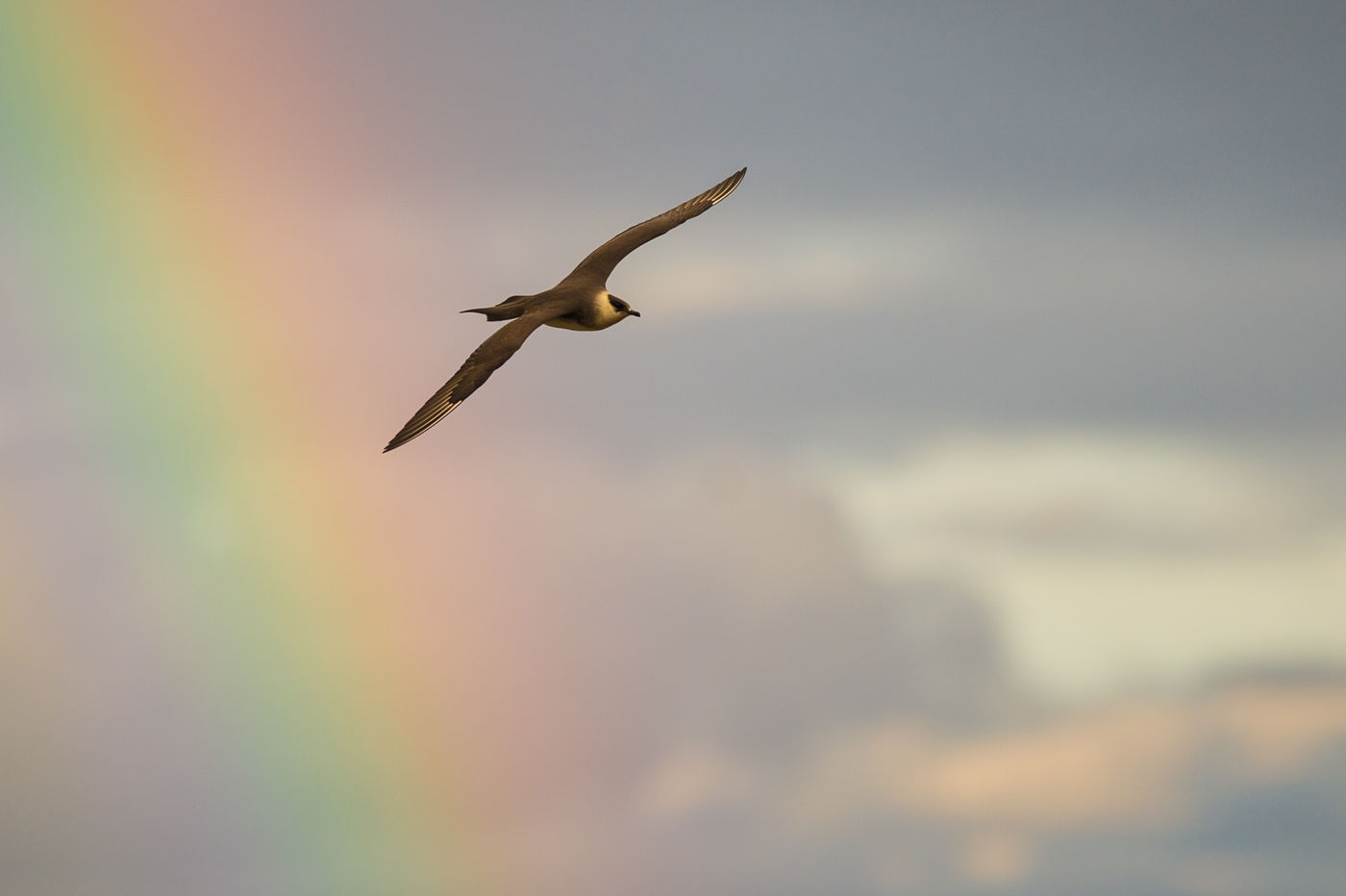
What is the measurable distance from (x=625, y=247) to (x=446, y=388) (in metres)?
7.94

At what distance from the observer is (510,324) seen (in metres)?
28.6

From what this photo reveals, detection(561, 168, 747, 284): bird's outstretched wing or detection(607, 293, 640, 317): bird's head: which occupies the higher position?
detection(561, 168, 747, 284): bird's outstretched wing

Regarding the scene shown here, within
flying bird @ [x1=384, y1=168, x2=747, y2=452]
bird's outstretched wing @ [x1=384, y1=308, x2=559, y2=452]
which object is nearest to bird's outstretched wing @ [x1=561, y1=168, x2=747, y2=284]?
flying bird @ [x1=384, y1=168, x2=747, y2=452]

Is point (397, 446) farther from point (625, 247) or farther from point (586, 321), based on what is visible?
point (625, 247)

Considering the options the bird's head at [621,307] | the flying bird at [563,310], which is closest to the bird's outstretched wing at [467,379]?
the flying bird at [563,310]

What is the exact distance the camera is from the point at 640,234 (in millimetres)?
35156

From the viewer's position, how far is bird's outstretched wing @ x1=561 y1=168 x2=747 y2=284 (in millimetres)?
33562

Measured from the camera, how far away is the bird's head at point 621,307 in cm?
3181

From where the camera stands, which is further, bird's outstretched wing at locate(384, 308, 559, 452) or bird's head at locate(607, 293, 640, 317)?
bird's head at locate(607, 293, 640, 317)

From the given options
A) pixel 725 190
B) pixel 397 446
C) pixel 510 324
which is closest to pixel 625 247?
pixel 725 190

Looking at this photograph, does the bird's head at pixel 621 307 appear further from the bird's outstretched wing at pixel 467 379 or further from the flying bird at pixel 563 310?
the bird's outstretched wing at pixel 467 379

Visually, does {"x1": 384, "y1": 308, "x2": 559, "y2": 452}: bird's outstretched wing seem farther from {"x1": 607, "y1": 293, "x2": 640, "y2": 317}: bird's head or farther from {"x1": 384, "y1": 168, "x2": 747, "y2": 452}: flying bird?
{"x1": 607, "y1": 293, "x2": 640, "y2": 317}: bird's head

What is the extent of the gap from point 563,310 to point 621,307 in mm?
1957

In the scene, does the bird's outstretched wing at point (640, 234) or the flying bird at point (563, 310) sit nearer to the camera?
the flying bird at point (563, 310)
